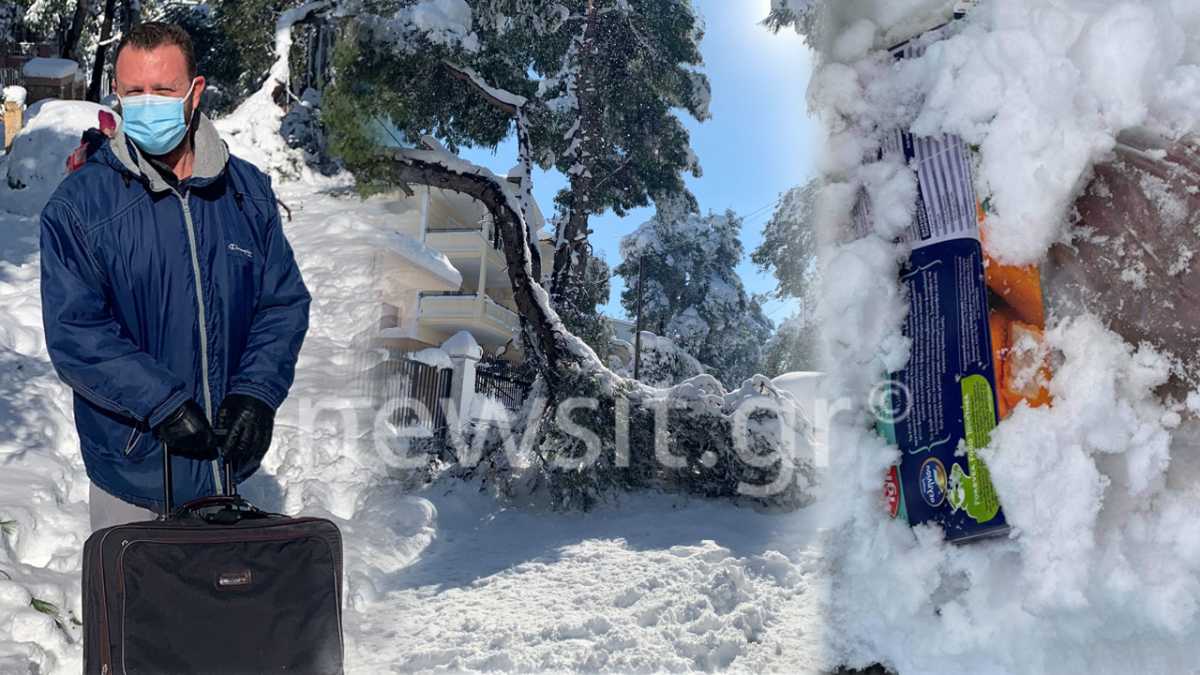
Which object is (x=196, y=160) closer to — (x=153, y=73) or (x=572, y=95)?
(x=153, y=73)

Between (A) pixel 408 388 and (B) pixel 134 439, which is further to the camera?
(A) pixel 408 388

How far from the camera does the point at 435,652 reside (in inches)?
85.9

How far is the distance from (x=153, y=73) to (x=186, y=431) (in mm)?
499

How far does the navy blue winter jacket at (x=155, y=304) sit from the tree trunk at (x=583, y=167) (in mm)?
1441

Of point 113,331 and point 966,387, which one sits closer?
point 966,387

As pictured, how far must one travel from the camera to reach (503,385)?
362 cm

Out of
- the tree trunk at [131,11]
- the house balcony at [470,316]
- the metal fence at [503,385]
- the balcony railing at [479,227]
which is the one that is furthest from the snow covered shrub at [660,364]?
the tree trunk at [131,11]

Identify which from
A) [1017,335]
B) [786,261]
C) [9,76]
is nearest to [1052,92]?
[1017,335]

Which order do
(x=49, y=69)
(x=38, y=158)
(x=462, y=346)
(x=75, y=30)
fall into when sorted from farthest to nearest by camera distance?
(x=75, y=30) → (x=49, y=69) → (x=38, y=158) → (x=462, y=346)

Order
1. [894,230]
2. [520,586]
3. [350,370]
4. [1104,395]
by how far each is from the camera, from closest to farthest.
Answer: [1104,395], [894,230], [520,586], [350,370]

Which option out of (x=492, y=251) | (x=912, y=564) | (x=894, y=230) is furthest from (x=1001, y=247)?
(x=492, y=251)

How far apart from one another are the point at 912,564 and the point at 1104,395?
21cm

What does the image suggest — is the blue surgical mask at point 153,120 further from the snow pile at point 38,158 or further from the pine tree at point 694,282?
the snow pile at point 38,158

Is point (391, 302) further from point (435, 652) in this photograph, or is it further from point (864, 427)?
point (864, 427)
